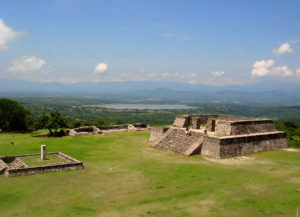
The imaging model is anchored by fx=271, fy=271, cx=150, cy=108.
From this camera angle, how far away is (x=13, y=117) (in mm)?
40719

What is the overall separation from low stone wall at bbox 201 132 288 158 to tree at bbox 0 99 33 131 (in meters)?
28.5

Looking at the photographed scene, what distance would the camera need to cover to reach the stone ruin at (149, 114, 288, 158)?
21.9 metres

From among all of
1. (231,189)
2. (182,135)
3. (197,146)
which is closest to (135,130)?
(182,135)

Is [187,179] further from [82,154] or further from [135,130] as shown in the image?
[135,130]

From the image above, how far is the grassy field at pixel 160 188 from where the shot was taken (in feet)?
36.3

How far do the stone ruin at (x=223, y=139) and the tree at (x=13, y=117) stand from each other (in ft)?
74.6

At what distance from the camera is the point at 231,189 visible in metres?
13.5

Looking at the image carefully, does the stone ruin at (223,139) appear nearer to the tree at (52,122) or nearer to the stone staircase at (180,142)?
the stone staircase at (180,142)

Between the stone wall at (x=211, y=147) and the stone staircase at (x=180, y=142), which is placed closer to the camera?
the stone wall at (x=211, y=147)

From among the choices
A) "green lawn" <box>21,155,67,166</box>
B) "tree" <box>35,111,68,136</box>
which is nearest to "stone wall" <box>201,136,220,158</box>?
"green lawn" <box>21,155,67,166</box>

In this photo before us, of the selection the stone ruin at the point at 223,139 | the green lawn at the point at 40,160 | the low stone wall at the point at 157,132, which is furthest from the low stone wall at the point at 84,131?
the green lawn at the point at 40,160

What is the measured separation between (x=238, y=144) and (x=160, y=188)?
11.0 metres

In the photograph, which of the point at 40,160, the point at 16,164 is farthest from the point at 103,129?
the point at 16,164

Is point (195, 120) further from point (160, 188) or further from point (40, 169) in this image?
point (40, 169)
